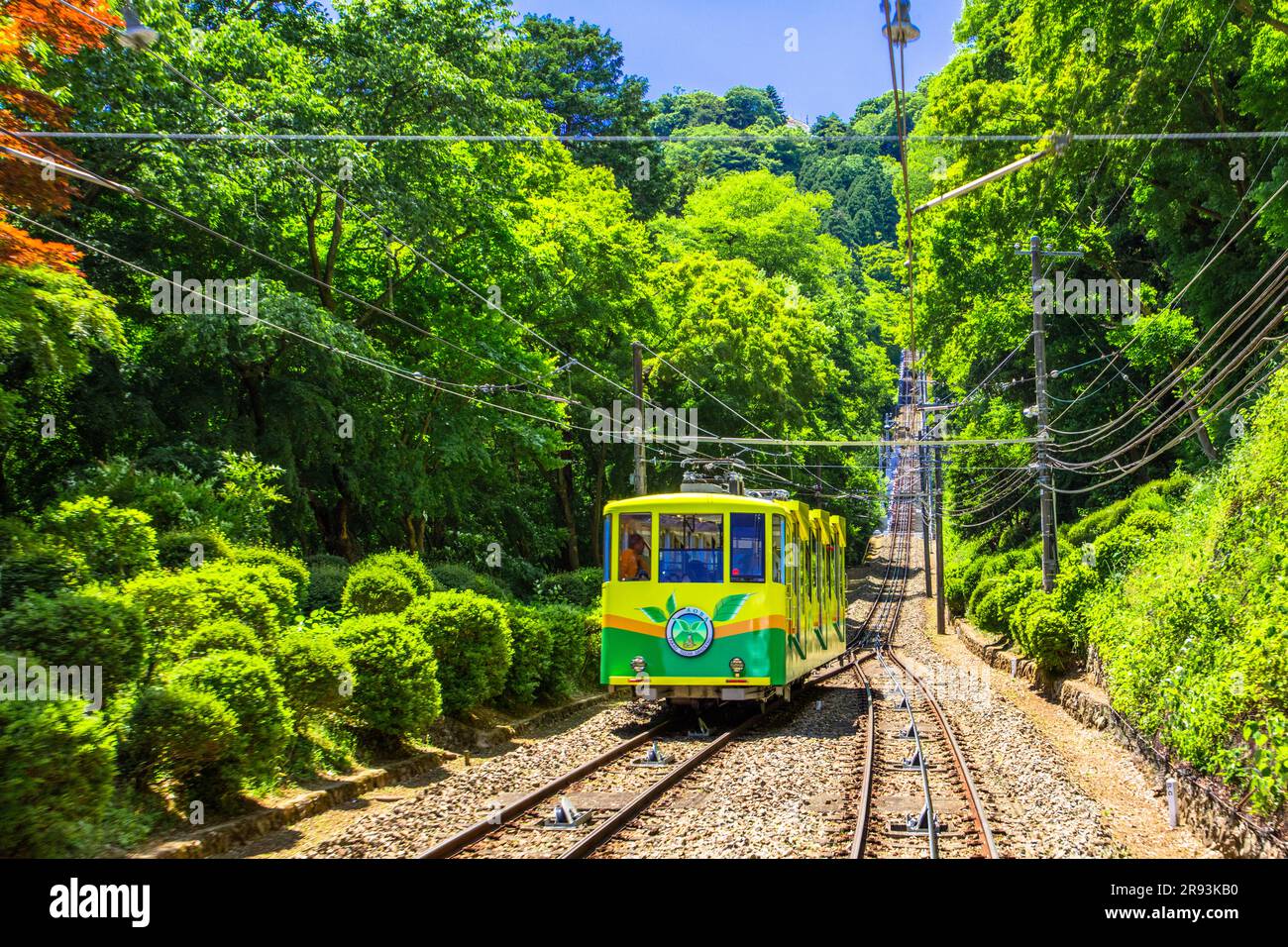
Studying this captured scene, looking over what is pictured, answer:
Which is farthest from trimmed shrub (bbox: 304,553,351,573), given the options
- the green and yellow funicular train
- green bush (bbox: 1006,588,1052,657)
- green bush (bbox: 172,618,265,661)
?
green bush (bbox: 1006,588,1052,657)

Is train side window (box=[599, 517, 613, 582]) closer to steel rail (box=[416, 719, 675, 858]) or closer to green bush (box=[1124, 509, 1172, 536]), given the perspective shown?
steel rail (box=[416, 719, 675, 858])

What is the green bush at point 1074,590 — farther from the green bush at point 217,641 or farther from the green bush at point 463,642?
the green bush at point 217,641

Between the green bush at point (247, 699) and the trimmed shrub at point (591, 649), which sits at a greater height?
the green bush at point (247, 699)

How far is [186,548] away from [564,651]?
21.4 feet

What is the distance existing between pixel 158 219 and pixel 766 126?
9339cm

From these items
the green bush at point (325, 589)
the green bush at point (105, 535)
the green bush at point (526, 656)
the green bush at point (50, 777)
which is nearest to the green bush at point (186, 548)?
the green bush at point (105, 535)

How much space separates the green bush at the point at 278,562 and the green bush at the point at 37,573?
4622 mm

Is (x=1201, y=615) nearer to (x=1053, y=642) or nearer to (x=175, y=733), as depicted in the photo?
(x=1053, y=642)

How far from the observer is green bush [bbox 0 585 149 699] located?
7.88m

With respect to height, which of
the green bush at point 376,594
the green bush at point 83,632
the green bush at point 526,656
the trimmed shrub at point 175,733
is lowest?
the green bush at point 526,656

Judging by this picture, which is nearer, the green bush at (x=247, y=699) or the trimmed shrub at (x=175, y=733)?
the trimmed shrub at (x=175, y=733)

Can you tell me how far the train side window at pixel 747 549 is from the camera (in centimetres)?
1555

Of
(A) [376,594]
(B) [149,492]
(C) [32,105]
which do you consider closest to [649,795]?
(A) [376,594]
